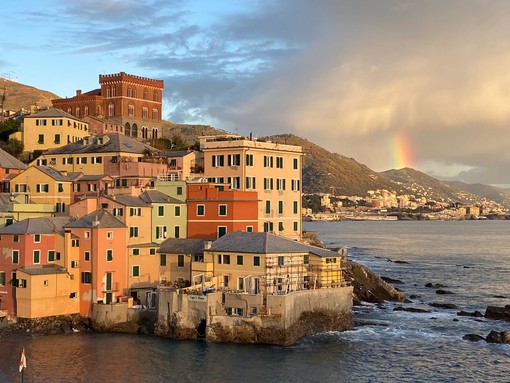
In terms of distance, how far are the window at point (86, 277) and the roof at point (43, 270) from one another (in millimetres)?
1742

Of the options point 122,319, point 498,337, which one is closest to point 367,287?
point 498,337

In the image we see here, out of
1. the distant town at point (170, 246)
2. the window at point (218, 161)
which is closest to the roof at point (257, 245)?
the distant town at point (170, 246)

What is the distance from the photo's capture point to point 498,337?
64500mm

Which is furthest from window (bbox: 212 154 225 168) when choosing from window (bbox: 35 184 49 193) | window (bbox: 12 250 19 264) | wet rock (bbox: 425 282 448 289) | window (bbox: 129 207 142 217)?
wet rock (bbox: 425 282 448 289)

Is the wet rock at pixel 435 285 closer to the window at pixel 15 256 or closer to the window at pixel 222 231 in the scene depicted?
the window at pixel 222 231

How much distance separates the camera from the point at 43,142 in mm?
104562

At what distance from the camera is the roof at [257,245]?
2441 inches

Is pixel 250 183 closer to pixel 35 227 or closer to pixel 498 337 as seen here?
pixel 35 227

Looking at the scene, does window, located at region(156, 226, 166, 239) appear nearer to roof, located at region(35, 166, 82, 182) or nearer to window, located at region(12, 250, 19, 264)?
window, located at region(12, 250, 19, 264)

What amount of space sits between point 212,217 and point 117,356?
825 inches

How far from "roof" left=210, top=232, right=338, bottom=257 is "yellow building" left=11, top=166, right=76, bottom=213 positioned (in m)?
25.6

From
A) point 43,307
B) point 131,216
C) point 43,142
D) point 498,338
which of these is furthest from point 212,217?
point 43,142

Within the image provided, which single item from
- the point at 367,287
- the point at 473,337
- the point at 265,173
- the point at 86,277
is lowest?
the point at 473,337

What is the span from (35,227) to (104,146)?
83.5ft
